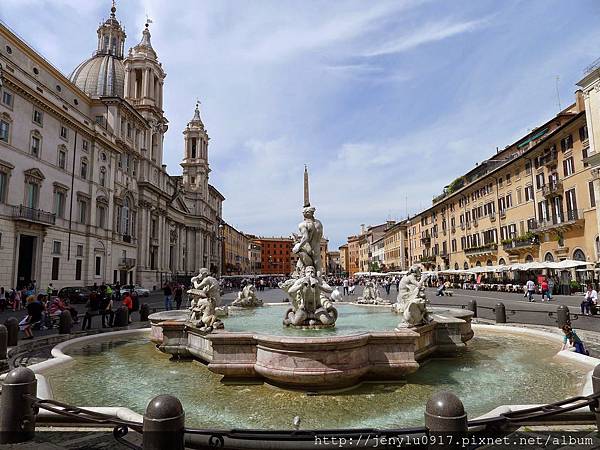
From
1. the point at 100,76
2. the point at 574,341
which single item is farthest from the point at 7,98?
the point at 574,341

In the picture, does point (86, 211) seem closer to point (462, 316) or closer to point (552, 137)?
point (462, 316)

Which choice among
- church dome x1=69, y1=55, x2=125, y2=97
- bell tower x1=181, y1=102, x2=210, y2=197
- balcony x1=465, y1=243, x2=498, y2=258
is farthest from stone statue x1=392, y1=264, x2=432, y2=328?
bell tower x1=181, y1=102, x2=210, y2=197

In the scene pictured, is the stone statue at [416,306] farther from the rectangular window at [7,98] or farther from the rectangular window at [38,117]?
the rectangular window at [38,117]

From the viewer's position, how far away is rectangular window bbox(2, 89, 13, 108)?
2647 centimetres

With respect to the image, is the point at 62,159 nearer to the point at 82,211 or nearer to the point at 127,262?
the point at 82,211

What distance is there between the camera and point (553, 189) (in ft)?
109

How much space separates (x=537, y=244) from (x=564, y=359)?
106ft

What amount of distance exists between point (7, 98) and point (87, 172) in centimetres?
1078

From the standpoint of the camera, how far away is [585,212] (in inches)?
1169

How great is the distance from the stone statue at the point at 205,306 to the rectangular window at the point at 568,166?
3283 cm

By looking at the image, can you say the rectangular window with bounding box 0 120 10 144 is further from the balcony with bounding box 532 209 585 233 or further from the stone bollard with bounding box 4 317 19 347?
the balcony with bounding box 532 209 585 233

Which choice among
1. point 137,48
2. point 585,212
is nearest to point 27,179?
point 137,48

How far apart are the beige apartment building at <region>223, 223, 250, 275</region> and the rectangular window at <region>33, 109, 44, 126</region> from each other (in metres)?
73.8

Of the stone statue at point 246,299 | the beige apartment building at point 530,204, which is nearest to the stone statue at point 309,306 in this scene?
the stone statue at point 246,299
